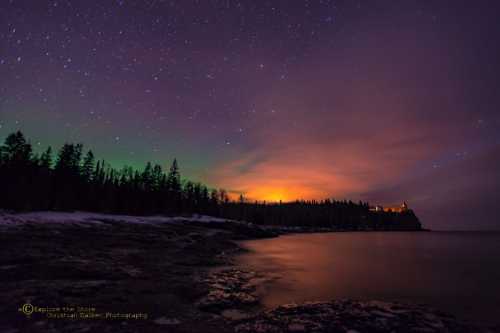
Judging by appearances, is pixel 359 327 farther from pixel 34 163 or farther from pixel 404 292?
pixel 34 163

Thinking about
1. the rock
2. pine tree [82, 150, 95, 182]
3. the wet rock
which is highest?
pine tree [82, 150, 95, 182]

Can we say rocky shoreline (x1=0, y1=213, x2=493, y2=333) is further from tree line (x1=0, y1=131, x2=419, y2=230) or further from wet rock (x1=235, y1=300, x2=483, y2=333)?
tree line (x1=0, y1=131, x2=419, y2=230)

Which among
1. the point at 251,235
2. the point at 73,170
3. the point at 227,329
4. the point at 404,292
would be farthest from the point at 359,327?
the point at 73,170

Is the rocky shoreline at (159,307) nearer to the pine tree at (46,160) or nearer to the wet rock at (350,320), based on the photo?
the wet rock at (350,320)

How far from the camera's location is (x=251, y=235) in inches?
2648

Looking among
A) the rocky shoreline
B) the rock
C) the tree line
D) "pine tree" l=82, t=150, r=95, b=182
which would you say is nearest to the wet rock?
the rocky shoreline

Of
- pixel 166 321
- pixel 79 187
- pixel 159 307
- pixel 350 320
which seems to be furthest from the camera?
pixel 79 187

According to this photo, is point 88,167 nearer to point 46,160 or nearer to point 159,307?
point 46,160

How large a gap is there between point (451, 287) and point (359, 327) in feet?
39.1

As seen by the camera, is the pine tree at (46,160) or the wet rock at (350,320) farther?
the pine tree at (46,160)

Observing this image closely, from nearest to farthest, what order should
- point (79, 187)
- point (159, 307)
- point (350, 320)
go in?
point (350, 320), point (159, 307), point (79, 187)

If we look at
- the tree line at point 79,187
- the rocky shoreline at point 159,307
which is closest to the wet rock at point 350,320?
the rocky shoreline at point 159,307

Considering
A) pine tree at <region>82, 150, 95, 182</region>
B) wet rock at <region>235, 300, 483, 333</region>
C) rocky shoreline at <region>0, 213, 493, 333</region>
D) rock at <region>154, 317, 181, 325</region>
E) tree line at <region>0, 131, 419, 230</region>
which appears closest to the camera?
rocky shoreline at <region>0, 213, 493, 333</region>

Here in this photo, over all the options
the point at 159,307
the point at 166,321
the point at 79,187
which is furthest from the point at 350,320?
the point at 79,187
